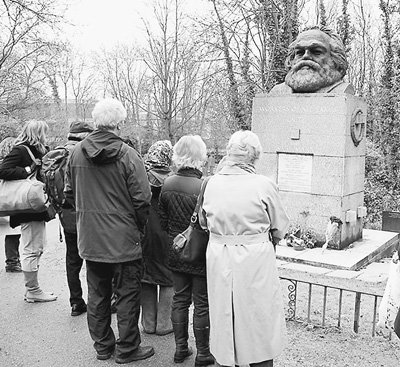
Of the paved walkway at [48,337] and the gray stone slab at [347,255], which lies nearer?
the paved walkway at [48,337]

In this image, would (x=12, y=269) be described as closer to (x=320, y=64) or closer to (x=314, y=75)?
(x=314, y=75)

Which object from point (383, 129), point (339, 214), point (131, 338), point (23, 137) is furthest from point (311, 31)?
point (383, 129)

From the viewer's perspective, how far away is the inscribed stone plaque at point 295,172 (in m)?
7.20

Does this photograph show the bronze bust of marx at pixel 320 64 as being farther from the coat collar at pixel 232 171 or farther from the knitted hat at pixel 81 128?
the coat collar at pixel 232 171

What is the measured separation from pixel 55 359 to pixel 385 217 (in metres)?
7.88

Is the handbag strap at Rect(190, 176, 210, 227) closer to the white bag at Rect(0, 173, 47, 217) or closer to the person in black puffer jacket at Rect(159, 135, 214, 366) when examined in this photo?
the person in black puffer jacket at Rect(159, 135, 214, 366)

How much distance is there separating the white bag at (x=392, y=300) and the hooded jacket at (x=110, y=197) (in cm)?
170

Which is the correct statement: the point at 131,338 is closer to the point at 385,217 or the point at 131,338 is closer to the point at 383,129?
the point at 385,217

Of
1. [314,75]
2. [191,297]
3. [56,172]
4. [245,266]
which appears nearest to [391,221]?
[314,75]

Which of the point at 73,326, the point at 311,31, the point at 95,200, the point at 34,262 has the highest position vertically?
the point at 311,31

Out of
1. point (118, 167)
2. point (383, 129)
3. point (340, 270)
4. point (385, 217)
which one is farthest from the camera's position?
point (383, 129)

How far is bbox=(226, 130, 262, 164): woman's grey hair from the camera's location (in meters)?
3.12

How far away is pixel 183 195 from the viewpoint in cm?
357

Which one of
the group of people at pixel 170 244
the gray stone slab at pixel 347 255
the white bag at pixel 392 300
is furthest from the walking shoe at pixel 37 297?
the white bag at pixel 392 300
